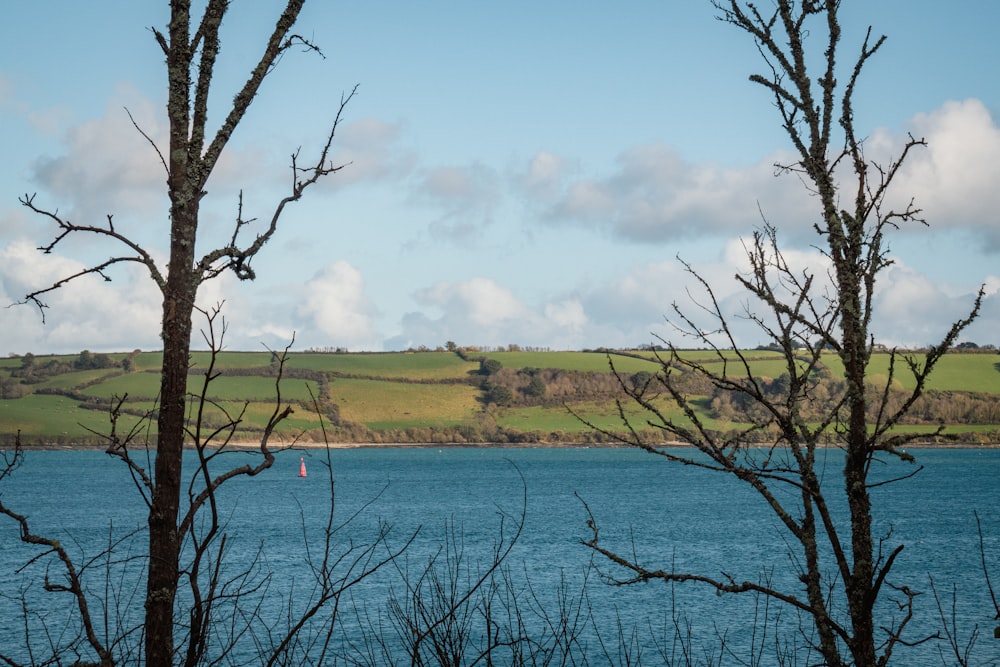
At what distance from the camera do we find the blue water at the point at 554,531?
2841cm

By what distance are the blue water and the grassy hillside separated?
5716mm

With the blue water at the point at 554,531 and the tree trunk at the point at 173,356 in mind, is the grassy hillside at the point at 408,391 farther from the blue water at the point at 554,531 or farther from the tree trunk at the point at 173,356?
the tree trunk at the point at 173,356

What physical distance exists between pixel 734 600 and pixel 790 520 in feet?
105

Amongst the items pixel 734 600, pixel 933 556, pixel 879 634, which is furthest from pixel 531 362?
pixel 879 634

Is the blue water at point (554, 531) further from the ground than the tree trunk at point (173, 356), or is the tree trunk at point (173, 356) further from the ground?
the tree trunk at point (173, 356)

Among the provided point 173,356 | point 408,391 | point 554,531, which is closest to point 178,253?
point 173,356

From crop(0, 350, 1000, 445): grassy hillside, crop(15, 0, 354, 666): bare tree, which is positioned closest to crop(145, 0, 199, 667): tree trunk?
crop(15, 0, 354, 666): bare tree

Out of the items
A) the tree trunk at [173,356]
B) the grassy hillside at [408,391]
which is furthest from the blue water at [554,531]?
the grassy hillside at [408,391]

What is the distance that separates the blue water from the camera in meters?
28.4

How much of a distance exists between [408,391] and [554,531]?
78.1m

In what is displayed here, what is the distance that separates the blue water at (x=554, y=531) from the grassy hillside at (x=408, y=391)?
5.72 meters

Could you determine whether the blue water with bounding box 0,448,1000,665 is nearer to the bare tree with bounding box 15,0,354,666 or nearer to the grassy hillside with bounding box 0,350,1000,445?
the bare tree with bounding box 15,0,354,666

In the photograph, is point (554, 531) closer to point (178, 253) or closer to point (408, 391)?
point (178, 253)

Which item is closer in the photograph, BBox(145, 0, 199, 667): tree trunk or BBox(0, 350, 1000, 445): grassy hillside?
BBox(145, 0, 199, 667): tree trunk
